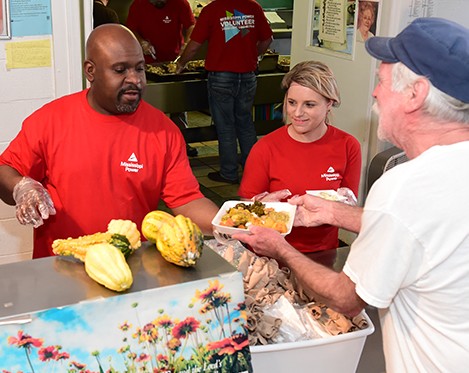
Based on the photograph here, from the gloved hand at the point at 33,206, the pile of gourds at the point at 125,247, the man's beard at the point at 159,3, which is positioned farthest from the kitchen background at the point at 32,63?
the man's beard at the point at 159,3

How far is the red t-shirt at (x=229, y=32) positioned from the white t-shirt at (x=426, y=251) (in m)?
4.89

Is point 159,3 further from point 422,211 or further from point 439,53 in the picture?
point 422,211

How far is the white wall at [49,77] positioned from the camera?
11.0 feet

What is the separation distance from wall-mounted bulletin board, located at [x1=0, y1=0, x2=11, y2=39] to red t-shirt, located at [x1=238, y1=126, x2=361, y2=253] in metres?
1.25

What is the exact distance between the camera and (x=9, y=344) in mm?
1439

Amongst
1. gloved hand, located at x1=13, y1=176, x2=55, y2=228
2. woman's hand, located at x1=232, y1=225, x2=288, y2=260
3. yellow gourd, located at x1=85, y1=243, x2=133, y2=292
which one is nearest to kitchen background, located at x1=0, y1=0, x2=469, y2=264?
gloved hand, located at x1=13, y1=176, x2=55, y2=228

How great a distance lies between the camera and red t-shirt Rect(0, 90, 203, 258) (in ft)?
8.51

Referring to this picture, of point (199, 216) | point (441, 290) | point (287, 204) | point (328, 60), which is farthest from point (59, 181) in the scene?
point (328, 60)

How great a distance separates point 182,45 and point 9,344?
638 cm

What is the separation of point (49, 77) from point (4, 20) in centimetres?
33

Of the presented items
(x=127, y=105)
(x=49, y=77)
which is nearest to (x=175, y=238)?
(x=127, y=105)

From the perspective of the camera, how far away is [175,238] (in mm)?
1688

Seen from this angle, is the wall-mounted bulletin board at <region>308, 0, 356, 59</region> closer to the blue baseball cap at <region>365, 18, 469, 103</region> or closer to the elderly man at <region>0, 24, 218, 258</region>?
the elderly man at <region>0, 24, 218, 258</region>

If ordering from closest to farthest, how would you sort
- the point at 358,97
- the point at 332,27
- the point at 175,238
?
the point at 175,238 → the point at 358,97 → the point at 332,27
